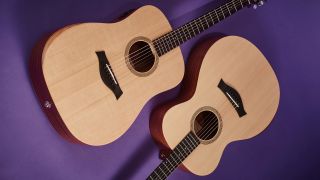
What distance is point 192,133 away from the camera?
51.1 inches

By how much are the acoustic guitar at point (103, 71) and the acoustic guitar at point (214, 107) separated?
0.12m

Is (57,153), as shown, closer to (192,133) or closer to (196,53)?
(192,133)

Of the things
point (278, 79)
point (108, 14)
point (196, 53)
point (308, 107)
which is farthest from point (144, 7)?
point (308, 107)

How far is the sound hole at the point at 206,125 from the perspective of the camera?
136cm

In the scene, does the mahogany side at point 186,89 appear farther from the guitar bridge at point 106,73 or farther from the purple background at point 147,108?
the guitar bridge at point 106,73

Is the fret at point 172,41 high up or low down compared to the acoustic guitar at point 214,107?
up

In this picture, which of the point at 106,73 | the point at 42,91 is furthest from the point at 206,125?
the point at 42,91

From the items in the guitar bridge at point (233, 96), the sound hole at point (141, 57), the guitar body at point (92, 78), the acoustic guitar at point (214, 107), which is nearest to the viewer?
the guitar body at point (92, 78)

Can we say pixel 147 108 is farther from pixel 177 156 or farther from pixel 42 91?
pixel 42 91

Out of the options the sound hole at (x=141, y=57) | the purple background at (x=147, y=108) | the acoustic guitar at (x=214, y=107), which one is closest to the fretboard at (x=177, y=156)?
the acoustic guitar at (x=214, y=107)

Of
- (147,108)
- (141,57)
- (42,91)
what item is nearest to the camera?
(42,91)

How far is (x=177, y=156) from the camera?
127cm

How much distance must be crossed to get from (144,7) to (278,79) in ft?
2.55

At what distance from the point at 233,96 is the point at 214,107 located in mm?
98
